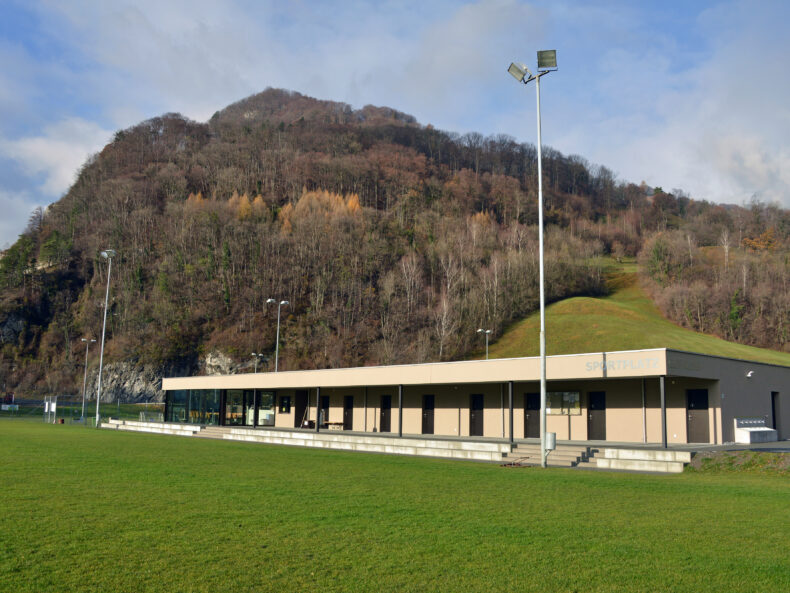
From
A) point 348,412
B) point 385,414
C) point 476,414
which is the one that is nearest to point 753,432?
point 476,414

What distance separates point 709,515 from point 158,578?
9359 millimetres

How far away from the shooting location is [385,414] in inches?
1396

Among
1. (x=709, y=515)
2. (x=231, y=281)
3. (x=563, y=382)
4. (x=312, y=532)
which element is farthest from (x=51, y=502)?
(x=231, y=281)

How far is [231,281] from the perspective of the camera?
9988cm

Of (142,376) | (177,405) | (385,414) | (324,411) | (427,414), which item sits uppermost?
(142,376)

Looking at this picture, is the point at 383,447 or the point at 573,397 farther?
the point at 573,397

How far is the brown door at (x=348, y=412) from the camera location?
123ft

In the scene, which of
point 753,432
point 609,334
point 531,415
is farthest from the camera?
point 609,334

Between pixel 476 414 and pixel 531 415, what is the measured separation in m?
3.02

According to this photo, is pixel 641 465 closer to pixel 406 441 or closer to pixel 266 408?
pixel 406 441

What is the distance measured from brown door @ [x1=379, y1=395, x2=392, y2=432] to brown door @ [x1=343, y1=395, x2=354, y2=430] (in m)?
2.63

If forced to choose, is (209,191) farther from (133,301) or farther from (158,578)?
(158,578)

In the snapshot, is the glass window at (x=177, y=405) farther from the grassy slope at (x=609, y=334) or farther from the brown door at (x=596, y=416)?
the grassy slope at (x=609, y=334)

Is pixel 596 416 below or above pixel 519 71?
below
